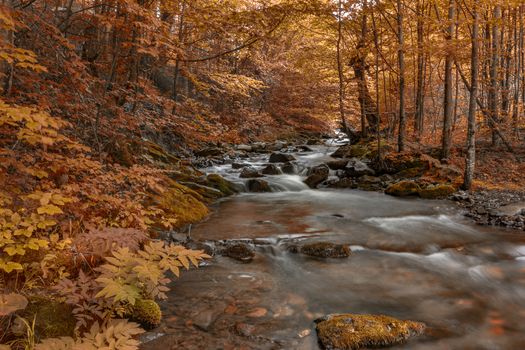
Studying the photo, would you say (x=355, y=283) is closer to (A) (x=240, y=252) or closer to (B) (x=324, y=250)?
(B) (x=324, y=250)

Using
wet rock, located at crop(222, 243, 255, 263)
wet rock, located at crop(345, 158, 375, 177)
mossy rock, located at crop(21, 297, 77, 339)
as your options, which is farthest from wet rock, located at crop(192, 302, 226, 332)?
Result: wet rock, located at crop(345, 158, 375, 177)

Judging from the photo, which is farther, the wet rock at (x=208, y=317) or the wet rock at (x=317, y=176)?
the wet rock at (x=317, y=176)

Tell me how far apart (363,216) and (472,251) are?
2.73 metres

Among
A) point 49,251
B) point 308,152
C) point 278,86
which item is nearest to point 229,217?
point 49,251

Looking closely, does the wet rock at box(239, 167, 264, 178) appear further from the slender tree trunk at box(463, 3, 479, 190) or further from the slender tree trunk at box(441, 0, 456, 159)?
the slender tree trunk at box(463, 3, 479, 190)

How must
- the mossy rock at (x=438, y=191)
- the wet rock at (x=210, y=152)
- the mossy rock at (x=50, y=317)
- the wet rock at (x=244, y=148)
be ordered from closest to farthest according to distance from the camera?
the mossy rock at (x=50, y=317) < the mossy rock at (x=438, y=191) < the wet rock at (x=210, y=152) < the wet rock at (x=244, y=148)

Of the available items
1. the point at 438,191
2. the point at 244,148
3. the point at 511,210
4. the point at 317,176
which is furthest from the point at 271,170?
the point at 511,210

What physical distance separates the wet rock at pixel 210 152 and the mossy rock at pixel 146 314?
13006 mm

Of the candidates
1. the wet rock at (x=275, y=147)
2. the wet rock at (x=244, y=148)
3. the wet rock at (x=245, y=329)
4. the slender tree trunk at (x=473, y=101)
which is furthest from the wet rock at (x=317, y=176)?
the wet rock at (x=245, y=329)

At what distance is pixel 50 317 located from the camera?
10.1 feet

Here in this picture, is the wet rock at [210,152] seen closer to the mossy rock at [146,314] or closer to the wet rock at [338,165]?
the wet rock at [338,165]

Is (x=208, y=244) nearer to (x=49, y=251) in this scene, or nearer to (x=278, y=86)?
(x=49, y=251)

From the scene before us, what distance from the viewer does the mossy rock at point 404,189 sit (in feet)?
36.2

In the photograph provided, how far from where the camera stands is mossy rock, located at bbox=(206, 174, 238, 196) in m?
11.1
